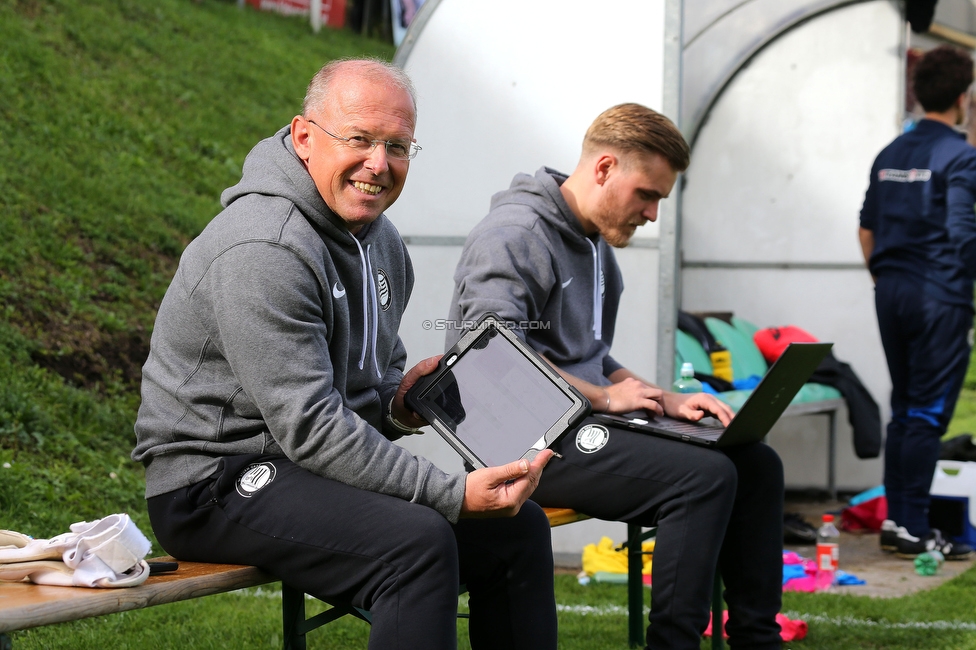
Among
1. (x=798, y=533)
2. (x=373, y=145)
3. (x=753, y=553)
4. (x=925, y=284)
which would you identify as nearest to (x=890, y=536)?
(x=798, y=533)

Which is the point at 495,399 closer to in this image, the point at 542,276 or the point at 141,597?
the point at 542,276

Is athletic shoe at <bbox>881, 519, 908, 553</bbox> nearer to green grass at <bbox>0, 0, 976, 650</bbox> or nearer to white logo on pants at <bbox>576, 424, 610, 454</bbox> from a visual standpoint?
green grass at <bbox>0, 0, 976, 650</bbox>

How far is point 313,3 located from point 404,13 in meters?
1.58

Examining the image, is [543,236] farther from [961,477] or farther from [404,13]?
[404,13]

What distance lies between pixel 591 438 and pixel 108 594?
1.63m

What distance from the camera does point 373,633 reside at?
7.40 ft

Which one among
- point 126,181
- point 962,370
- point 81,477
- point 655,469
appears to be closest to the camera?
point 655,469

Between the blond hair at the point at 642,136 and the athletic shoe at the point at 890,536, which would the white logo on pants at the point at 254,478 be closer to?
the blond hair at the point at 642,136

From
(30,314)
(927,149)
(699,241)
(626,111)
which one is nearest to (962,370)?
(927,149)

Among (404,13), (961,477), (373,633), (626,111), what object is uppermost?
(404,13)

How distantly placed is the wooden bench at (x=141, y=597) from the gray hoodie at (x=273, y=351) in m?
0.24

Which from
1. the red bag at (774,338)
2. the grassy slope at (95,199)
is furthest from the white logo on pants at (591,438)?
the red bag at (774,338)

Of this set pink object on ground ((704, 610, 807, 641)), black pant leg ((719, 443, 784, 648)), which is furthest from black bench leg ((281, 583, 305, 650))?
pink object on ground ((704, 610, 807, 641))

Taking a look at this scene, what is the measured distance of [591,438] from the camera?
11.0ft
